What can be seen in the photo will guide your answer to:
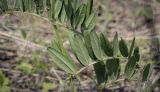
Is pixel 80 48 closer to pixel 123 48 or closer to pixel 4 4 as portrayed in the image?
pixel 123 48

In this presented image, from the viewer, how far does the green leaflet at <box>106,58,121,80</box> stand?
114 cm

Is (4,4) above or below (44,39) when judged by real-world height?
above

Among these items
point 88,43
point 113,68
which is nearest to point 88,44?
point 88,43

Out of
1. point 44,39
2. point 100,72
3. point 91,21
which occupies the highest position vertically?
point 91,21

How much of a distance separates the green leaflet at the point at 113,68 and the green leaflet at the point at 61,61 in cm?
10

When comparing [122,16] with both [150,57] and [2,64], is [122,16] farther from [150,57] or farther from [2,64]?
[2,64]

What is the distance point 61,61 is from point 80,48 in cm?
7

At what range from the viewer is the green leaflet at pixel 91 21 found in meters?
1.17

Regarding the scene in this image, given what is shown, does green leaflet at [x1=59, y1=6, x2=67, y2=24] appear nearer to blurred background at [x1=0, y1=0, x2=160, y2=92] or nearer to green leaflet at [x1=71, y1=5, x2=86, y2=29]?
green leaflet at [x1=71, y1=5, x2=86, y2=29]

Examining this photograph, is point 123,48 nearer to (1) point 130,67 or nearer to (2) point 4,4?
(1) point 130,67

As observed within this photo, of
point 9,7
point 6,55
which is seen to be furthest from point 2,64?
point 9,7

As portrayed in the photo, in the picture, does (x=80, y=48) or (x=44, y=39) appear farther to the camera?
(x=44, y=39)

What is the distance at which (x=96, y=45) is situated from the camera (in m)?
1.12

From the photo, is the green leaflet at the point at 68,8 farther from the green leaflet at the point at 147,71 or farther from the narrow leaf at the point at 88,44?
the green leaflet at the point at 147,71
